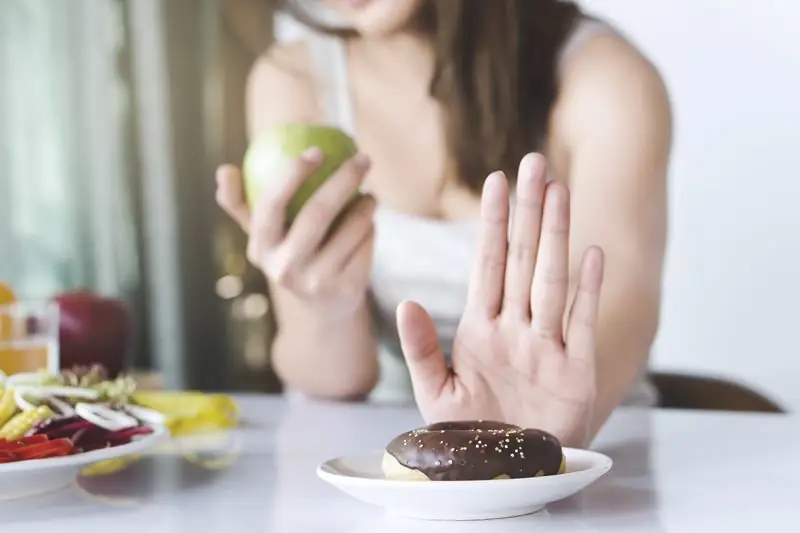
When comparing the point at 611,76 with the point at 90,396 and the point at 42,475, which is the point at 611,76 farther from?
the point at 42,475

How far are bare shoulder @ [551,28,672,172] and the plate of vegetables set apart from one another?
32.2 inches

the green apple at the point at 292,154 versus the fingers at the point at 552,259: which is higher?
the green apple at the point at 292,154

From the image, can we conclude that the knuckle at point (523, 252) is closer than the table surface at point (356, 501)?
No

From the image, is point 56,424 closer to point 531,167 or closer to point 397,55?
point 531,167

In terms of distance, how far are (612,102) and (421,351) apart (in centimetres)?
76

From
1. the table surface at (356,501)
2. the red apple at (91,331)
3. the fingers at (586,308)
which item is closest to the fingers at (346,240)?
the table surface at (356,501)

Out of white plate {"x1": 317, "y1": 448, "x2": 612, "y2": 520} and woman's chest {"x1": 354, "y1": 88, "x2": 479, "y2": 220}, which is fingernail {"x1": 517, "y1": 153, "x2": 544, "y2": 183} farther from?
woman's chest {"x1": 354, "y1": 88, "x2": 479, "y2": 220}

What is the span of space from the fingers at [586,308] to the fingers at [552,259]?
0.04 feet

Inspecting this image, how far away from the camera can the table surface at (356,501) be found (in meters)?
0.64

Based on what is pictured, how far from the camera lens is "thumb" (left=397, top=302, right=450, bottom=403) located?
2.62 feet

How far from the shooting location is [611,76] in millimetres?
1463

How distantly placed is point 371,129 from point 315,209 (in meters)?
0.78

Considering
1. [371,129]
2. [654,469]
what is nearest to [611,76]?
[371,129]

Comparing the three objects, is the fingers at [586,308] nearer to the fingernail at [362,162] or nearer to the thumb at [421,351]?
the thumb at [421,351]
